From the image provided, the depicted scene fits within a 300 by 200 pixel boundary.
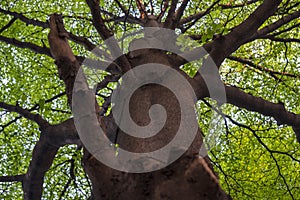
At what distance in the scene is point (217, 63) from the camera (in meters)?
4.91

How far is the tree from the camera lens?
2.90m

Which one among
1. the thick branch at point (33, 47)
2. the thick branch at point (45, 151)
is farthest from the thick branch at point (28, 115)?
the thick branch at point (33, 47)

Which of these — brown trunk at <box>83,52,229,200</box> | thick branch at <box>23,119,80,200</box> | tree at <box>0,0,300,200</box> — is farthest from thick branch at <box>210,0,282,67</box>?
brown trunk at <box>83,52,229,200</box>

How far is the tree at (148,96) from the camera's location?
9.50 ft

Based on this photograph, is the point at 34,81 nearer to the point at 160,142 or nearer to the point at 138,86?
the point at 138,86

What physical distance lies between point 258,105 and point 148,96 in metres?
2.13

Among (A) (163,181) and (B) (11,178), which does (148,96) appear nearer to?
(A) (163,181)

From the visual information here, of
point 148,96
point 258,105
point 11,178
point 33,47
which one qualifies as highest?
point 33,47

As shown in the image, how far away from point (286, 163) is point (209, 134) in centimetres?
200

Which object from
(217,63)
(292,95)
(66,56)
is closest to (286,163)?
(292,95)

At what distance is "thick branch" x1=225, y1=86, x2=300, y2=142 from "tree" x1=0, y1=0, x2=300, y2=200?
0.05ft

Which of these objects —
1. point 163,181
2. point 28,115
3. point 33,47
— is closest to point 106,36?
point 33,47

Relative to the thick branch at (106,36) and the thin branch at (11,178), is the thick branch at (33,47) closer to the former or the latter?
the thick branch at (106,36)

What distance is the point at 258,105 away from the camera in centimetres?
561
